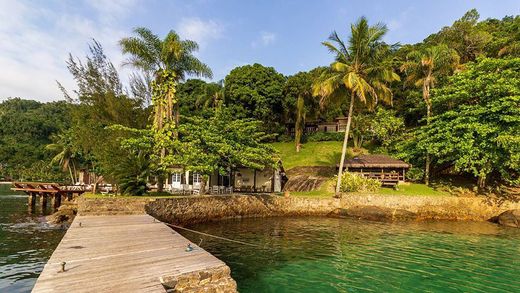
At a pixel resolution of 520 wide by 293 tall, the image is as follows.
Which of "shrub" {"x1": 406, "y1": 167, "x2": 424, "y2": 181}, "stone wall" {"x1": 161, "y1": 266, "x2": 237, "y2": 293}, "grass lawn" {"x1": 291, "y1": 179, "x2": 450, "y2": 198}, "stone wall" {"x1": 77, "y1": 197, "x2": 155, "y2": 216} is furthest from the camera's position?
"shrub" {"x1": 406, "y1": 167, "x2": 424, "y2": 181}

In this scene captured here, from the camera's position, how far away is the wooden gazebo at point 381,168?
32.0m

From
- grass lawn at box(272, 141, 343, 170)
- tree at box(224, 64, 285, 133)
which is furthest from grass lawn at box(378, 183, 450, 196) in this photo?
tree at box(224, 64, 285, 133)

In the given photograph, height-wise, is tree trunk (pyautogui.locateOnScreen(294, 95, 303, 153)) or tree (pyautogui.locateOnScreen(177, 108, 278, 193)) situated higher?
tree trunk (pyautogui.locateOnScreen(294, 95, 303, 153))

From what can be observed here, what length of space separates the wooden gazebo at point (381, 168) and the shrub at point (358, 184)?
82.1 inches

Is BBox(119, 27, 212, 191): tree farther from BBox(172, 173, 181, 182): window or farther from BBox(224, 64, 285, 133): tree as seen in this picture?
BBox(224, 64, 285, 133): tree

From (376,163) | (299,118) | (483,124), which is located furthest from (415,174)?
(299,118)

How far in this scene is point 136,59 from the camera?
1065 inches

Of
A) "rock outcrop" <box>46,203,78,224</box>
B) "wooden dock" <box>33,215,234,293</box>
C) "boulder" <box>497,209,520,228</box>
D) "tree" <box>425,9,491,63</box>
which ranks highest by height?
"tree" <box>425,9,491,63</box>

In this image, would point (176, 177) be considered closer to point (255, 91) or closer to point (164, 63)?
point (164, 63)

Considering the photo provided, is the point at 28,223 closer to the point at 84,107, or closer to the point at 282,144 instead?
the point at 84,107

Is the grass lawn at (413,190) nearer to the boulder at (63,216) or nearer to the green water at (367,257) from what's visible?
the green water at (367,257)

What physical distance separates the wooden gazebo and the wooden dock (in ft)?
87.8

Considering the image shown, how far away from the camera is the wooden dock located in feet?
18.9

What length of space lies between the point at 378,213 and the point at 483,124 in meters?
13.0
